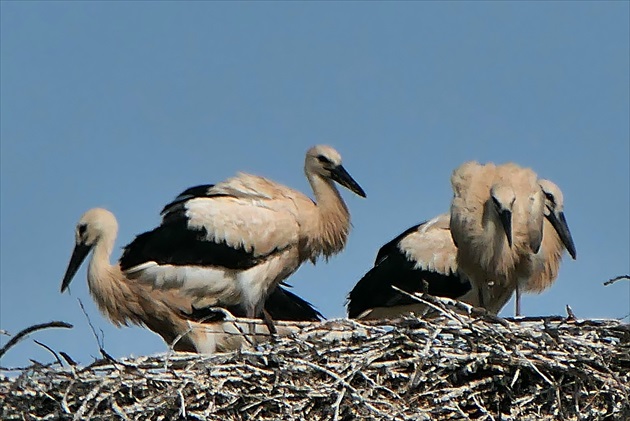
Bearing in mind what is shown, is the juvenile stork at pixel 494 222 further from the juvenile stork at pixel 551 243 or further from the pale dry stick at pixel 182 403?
the pale dry stick at pixel 182 403

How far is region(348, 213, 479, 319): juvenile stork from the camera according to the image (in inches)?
358

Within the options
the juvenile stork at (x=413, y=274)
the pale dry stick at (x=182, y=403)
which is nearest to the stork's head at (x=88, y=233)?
the juvenile stork at (x=413, y=274)

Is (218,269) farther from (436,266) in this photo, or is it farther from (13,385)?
(13,385)

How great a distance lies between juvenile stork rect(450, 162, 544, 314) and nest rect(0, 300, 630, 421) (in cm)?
163

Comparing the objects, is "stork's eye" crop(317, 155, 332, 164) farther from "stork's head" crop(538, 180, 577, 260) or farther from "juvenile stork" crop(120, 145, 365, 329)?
"stork's head" crop(538, 180, 577, 260)

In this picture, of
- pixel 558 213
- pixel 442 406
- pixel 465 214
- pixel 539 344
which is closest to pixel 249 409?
pixel 442 406

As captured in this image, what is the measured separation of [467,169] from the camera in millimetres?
8328

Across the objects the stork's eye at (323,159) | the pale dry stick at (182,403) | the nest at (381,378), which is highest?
the stork's eye at (323,159)

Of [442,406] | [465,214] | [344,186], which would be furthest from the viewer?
[344,186]

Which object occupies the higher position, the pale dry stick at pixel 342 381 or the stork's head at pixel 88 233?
the stork's head at pixel 88 233

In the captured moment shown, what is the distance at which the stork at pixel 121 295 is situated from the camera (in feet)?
28.1

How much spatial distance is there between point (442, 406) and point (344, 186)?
8.67ft

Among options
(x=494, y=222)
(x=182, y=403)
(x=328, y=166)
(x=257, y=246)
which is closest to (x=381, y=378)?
(x=182, y=403)

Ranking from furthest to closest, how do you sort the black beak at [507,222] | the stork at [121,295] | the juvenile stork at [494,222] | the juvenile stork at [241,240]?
the stork at [121,295] → the juvenile stork at [241,240] → the juvenile stork at [494,222] → the black beak at [507,222]
